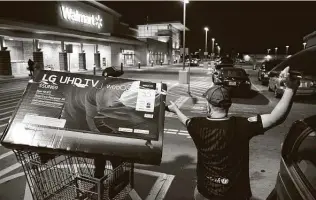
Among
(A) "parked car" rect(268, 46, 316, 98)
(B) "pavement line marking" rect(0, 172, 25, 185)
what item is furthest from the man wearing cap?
(A) "parked car" rect(268, 46, 316, 98)

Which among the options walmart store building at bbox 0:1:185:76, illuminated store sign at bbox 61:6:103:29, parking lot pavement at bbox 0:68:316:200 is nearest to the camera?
parking lot pavement at bbox 0:68:316:200

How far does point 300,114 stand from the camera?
412 inches

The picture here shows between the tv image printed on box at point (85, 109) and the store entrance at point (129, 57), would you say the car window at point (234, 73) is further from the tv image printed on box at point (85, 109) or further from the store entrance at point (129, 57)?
the store entrance at point (129, 57)

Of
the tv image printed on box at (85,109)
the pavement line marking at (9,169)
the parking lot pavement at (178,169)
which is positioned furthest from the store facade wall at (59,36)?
the tv image printed on box at (85,109)

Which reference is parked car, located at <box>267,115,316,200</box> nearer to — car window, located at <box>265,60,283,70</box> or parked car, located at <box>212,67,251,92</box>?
parked car, located at <box>212,67,251,92</box>

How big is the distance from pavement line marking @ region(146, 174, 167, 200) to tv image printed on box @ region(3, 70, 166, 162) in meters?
2.09

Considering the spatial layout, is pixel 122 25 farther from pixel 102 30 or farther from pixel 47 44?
pixel 47 44

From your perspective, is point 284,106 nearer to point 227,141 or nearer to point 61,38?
point 227,141

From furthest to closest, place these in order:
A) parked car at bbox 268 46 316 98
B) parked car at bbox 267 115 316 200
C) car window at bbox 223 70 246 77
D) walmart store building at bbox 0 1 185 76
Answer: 1. walmart store building at bbox 0 1 185 76
2. car window at bbox 223 70 246 77
3. parked car at bbox 268 46 316 98
4. parked car at bbox 267 115 316 200

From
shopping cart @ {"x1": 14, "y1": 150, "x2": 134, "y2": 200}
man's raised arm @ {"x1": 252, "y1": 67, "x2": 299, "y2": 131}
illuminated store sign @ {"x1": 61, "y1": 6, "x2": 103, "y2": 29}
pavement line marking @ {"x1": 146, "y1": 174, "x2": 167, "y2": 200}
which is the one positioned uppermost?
illuminated store sign @ {"x1": 61, "y1": 6, "x2": 103, "y2": 29}

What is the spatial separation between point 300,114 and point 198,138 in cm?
955

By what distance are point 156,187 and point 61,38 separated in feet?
95.8

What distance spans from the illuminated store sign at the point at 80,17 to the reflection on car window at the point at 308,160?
38.0 metres

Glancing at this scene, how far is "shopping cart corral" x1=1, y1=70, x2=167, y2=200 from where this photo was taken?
2.54 meters
